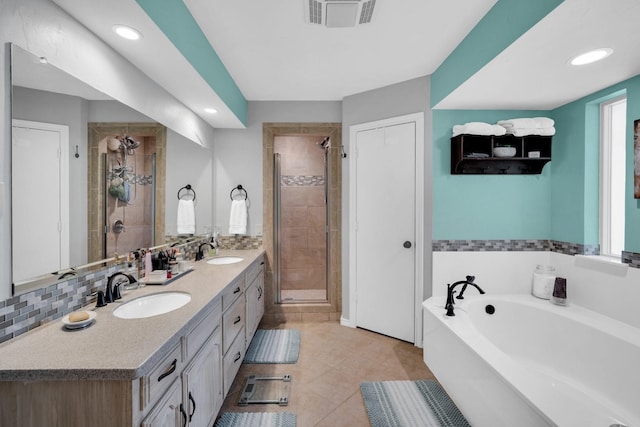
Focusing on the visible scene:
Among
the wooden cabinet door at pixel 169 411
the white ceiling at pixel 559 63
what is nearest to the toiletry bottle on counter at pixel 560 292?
the white ceiling at pixel 559 63

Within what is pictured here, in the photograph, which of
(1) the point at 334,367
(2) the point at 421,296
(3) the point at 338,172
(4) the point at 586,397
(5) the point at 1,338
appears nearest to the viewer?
(5) the point at 1,338

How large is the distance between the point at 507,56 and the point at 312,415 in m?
2.50

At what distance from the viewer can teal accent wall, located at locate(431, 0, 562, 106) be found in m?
1.35

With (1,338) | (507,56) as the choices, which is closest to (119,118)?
(1,338)

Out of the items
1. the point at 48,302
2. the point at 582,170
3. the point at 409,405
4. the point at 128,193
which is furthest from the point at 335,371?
the point at 582,170

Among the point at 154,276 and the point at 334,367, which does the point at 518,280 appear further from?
the point at 154,276

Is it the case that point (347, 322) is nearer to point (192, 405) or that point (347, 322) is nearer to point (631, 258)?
point (192, 405)

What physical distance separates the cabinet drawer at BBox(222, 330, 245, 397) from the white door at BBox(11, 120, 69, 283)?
105cm

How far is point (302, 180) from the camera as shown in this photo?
4.16 meters

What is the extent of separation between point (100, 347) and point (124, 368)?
0.69 feet

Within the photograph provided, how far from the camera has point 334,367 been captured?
7.63 feet

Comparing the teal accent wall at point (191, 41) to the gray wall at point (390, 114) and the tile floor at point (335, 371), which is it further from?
the tile floor at point (335, 371)

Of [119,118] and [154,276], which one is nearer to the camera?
[119,118]

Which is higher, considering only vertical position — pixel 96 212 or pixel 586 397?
pixel 96 212
